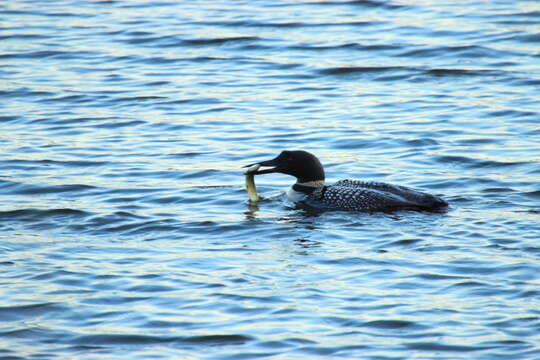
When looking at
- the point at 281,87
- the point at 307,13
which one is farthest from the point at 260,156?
the point at 307,13

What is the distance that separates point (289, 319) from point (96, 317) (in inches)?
53.6

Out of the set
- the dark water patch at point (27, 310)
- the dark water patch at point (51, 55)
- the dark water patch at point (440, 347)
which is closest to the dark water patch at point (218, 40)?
the dark water patch at point (51, 55)

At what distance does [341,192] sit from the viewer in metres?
10.5

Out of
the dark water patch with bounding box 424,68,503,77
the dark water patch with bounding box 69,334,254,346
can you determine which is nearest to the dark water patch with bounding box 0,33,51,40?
the dark water patch with bounding box 424,68,503,77

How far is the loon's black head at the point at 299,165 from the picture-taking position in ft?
36.3

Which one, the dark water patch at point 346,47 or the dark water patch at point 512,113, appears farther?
the dark water patch at point 346,47

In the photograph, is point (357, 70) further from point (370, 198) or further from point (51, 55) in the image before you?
point (370, 198)

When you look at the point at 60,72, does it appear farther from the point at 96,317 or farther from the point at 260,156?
the point at 96,317

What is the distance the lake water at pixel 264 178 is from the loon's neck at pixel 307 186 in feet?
0.99

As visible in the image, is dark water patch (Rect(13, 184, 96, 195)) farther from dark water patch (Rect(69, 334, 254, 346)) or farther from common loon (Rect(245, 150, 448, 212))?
dark water patch (Rect(69, 334, 254, 346))

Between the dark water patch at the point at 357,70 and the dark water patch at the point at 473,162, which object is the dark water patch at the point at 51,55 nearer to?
the dark water patch at the point at 357,70

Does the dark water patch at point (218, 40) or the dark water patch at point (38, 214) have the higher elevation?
the dark water patch at point (218, 40)

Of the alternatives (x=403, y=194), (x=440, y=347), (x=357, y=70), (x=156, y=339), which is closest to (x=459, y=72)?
(x=357, y=70)

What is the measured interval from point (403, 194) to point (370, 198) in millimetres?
309
